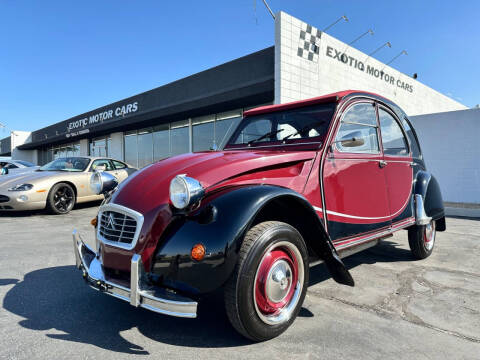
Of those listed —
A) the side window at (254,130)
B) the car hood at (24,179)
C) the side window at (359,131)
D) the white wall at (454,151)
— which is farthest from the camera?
the white wall at (454,151)

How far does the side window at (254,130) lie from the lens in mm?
3646

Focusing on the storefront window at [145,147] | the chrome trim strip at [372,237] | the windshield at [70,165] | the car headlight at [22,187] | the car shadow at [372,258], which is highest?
the storefront window at [145,147]

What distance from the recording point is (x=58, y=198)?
24.9ft

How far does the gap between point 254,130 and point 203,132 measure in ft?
35.4

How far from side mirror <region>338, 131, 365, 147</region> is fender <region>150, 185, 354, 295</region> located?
1.12 m

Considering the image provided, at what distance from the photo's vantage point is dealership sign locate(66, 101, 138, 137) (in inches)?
684

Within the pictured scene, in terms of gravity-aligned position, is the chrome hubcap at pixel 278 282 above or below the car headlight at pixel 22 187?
below

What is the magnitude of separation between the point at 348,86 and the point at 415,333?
10.9 m

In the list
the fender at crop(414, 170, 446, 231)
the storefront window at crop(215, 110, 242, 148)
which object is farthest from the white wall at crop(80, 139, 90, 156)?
the fender at crop(414, 170, 446, 231)

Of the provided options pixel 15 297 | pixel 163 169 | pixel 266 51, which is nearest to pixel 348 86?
pixel 266 51

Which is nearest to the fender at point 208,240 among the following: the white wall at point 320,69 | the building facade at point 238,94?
the building facade at point 238,94

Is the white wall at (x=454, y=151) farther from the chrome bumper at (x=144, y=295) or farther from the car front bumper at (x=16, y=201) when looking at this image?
the car front bumper at (x=16, y=201)

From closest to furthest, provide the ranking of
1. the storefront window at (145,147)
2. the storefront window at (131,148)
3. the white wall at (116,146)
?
the storefront window at (145,147) → the storefront window at (131,148) → the white wall at (116,146)

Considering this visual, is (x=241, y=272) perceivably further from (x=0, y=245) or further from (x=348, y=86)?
(x=348, y=86)
